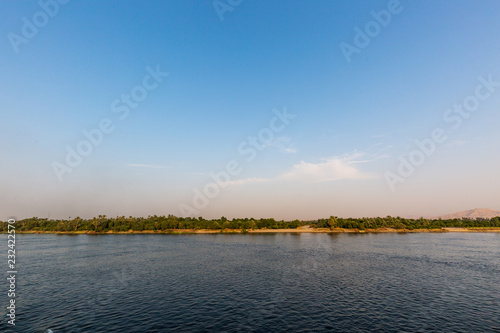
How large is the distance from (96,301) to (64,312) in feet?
19.9

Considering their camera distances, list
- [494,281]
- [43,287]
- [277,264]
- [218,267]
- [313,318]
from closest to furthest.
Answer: [313,318]
[43,287]
[494,281]
[218,267]
[277,264]

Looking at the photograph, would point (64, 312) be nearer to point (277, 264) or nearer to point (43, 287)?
point (43, 287)

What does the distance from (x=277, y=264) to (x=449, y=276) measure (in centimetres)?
4723

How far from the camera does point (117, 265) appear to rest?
74.9 metres

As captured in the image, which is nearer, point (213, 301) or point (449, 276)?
point (213, 301)

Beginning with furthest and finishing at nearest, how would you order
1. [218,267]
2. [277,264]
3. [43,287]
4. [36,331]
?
[277,264] < [218,267] < [43,287] < [36,331]

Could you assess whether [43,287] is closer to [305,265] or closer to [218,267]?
[218,267]

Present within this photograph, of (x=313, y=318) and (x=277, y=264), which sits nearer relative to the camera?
(x=313, y=318)

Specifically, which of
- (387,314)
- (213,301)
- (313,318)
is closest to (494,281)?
(387,314)

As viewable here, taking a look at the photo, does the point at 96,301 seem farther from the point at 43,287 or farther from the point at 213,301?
the point at 213,301

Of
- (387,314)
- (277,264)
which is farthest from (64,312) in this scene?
(277,264)

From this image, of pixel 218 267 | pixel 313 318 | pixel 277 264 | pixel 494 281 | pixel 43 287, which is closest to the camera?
pixel 313 318

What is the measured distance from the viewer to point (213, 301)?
42625mm

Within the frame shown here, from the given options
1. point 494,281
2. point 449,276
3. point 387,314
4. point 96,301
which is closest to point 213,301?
point 96,301
